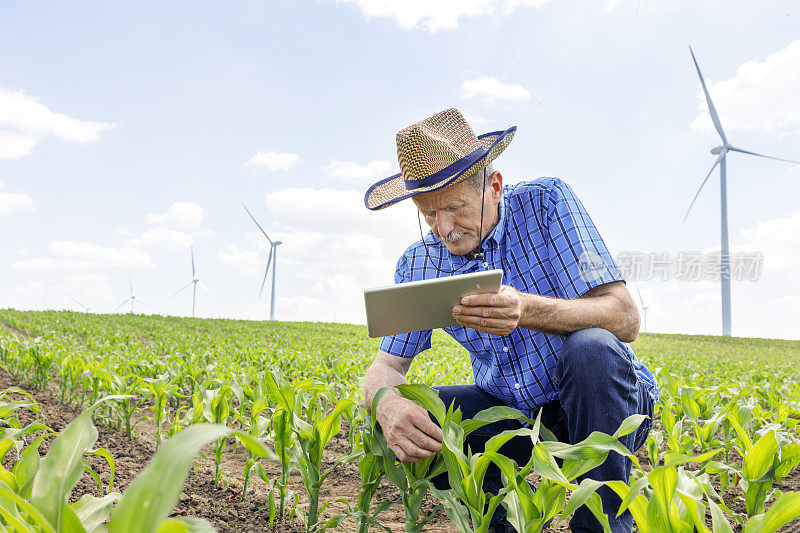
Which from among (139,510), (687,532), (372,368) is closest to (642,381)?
(687,532)

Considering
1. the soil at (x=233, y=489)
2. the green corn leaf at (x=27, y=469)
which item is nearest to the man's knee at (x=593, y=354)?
the soil at (x=233, y=489)

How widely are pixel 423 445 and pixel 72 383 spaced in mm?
3818

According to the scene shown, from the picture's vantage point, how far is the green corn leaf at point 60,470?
0.93 m

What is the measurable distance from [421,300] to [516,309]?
1.06ft

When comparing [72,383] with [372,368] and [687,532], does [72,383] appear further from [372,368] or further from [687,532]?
[687,532]

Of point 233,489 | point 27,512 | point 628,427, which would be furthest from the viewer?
point 233,489

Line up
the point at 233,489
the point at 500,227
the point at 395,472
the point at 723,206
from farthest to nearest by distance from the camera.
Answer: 1. the point at 723,206
2. the point at 233,489
3. the point at 500,227
4. the point at 395,472

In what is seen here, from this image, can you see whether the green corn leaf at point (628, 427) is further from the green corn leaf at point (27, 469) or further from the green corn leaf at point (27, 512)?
the green corn leaf at point (27, 469)

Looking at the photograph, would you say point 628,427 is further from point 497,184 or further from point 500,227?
point 497,184

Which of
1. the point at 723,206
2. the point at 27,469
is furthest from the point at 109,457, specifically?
the point at 723,206

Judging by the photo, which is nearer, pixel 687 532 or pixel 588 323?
pixel 687 532

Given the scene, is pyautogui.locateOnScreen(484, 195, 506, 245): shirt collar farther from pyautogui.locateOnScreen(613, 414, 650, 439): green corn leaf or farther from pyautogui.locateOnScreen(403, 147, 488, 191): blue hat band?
pyautogui.locateOnScreen(613, 414, 650, 439): green corn leaf

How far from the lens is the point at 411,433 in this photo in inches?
71.5

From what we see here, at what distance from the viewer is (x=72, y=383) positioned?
4.39 meters
